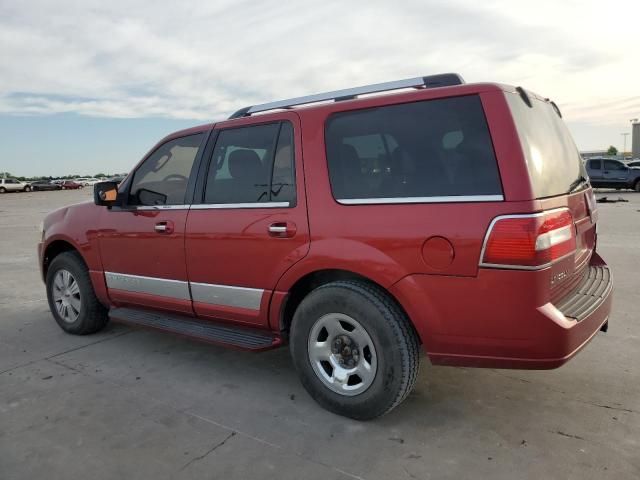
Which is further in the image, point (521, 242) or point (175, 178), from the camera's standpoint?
point (175, 178)

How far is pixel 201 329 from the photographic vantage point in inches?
152

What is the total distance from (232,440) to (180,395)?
770 millimetres

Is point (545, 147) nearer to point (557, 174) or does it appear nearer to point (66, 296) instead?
point (557, 174)

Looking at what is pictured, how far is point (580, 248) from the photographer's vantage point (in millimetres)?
3170

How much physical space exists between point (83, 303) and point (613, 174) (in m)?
24.8

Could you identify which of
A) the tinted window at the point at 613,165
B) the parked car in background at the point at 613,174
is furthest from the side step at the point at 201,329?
the tinted window at the point at 613,165

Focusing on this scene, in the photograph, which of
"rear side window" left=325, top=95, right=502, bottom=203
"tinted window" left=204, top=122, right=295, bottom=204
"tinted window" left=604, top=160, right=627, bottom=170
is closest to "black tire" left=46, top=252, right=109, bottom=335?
"tinted window" left=204, top=122, right=295, bottom=204

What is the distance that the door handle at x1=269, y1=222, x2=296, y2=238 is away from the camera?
328cm

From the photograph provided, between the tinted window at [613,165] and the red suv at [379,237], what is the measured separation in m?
23.3

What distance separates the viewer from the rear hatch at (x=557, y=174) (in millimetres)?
2709

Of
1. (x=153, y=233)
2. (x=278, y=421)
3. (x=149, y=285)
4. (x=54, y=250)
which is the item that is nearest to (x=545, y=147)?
(x=278, y=421)

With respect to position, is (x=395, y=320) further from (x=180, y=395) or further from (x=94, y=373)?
(x=94, y=373)

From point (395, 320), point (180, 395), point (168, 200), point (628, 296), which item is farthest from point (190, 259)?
point (628, 296)

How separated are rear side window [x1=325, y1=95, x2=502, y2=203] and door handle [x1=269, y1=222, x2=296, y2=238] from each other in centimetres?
35
